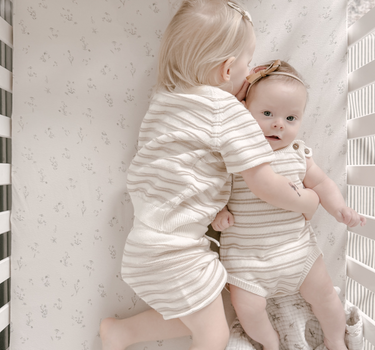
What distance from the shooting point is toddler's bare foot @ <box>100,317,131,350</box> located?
1078mm

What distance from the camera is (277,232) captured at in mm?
993

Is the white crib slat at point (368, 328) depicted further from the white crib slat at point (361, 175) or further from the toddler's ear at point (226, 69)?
the toddler's ear at point (226, 69)

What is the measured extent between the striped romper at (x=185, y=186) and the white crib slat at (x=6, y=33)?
1.90 ft

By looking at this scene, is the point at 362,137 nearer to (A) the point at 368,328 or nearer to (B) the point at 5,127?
(A) the point at 368,328

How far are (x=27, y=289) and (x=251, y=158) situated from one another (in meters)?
0.89

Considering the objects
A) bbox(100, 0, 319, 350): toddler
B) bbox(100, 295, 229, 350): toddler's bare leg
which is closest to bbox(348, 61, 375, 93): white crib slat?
bbox(100, 0, 319, 350): toddler

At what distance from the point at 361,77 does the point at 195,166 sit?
627 mm

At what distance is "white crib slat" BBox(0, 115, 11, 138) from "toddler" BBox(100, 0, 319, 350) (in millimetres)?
490

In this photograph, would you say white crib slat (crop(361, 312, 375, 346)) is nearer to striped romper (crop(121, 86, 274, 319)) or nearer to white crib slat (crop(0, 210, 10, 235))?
Answer: striped romper (crop(121, 86, 274, 319))

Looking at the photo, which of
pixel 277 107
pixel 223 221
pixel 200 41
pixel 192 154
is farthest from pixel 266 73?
pixel 223 221

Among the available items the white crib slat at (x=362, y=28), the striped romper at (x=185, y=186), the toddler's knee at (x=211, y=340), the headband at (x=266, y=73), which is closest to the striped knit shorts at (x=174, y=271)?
the striped romper at (x=185, y=186)

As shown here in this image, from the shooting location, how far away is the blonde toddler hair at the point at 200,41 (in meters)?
0.90

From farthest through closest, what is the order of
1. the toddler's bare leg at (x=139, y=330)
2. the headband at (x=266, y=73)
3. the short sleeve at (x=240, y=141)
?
the toddler's bare leg at (x=139, y=330) < the headband at (x=266, y=73) < the short sleeve at (x=240, y=141)

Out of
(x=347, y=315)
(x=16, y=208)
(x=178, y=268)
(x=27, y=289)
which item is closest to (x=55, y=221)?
(x=16, y=208)
